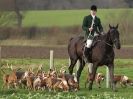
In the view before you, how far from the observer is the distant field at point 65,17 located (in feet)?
183

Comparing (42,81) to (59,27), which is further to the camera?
(59,27)

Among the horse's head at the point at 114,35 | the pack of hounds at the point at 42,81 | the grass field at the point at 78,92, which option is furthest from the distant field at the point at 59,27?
the horse's head at the point at 114,35

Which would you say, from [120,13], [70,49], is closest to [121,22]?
[120,13]

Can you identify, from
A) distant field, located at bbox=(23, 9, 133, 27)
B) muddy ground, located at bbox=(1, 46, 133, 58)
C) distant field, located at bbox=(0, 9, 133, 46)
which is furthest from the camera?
distant field, located at bbox=(23, 9, 133, 27)

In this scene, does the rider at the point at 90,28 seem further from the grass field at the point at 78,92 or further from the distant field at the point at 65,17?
the distant field at the point at 65,17

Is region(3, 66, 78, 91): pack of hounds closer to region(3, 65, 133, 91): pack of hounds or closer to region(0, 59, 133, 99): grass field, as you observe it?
region(3, 65, 133, 91): pack of hounds

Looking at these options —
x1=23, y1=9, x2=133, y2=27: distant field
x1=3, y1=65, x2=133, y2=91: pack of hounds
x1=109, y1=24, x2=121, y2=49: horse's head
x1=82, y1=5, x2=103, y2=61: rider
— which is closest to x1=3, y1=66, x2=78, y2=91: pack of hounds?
x1=3, y1=65, x2=133, y2=91: pack of hounds

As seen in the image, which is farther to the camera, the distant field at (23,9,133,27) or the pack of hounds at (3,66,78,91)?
the distant field at (23,9,133,27)

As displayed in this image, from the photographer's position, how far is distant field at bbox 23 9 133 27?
5584 cm

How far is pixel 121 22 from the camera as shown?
5228 centimetres

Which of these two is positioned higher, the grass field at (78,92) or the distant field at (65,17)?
the distant field at (65,17)

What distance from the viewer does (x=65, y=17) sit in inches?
2416

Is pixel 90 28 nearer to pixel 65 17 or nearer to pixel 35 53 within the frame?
pixel 35 53

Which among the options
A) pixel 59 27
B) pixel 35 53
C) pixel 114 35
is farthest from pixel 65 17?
pixel 114 35
